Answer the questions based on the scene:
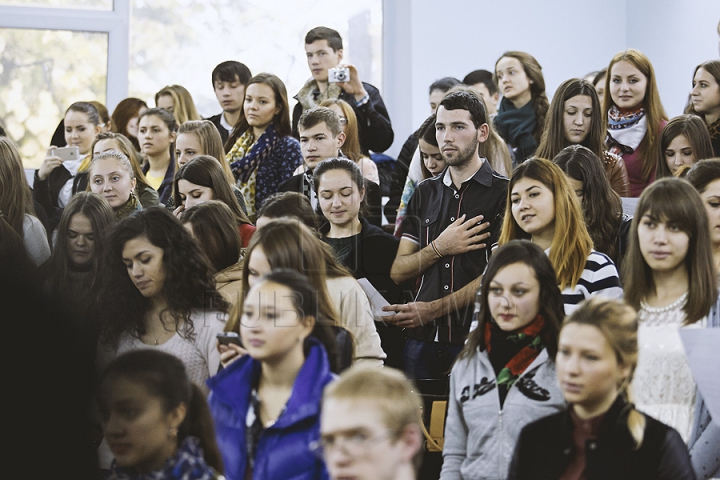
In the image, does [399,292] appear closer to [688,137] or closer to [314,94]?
[688,137]

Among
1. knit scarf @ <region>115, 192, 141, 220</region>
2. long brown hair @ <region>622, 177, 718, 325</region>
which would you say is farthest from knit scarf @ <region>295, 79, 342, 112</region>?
long brown hair @ <region>622, 177, 718, 325</region>

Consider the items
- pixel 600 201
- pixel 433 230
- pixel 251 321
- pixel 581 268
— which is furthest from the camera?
pixel 433 230

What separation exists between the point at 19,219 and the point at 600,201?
7.12 ft

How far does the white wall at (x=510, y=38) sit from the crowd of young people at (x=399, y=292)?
1.90 metres

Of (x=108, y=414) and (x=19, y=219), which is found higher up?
(x=19, y=219)

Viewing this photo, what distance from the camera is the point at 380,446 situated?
5.76 ft

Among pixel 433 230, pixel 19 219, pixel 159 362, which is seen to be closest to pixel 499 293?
pixel 159 362

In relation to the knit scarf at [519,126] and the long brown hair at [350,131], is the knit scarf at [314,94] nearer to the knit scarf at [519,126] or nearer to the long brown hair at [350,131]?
the long brown hair at [350,131]

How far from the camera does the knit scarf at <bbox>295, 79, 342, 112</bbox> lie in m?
4.51

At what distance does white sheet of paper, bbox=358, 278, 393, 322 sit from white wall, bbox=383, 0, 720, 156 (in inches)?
121

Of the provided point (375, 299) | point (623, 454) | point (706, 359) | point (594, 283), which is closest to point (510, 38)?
point (375, 299)

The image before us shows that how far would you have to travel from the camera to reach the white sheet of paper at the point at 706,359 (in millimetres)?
2080

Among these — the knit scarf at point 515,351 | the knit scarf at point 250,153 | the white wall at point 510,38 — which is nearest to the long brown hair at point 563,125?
the knit scarf at point 250,153

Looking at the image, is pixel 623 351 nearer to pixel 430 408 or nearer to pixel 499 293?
pixel 499 293
